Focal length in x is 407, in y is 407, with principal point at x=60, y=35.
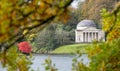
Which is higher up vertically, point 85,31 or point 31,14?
point 31,14

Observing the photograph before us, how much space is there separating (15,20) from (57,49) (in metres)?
32.0

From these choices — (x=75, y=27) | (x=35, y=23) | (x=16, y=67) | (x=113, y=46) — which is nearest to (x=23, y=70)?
(x=16, y=67)

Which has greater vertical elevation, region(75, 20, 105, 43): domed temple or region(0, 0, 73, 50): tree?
region(0, 0, 73, 50): tree

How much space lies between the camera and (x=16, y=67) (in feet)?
10.2

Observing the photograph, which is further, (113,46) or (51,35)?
(51,35)

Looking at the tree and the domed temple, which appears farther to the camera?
the domed temple

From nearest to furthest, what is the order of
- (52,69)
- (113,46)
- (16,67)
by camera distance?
(113,46)
(16,67)
(52,69)

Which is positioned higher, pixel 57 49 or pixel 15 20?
pixel 15 20

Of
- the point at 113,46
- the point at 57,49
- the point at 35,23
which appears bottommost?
the point at 57,49

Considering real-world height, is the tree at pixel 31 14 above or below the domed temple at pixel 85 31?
above

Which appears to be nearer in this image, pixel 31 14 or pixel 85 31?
pixel 31 14

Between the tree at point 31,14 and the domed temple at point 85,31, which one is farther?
the domed temple at point 85,31

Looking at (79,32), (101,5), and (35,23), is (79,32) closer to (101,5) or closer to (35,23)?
(101,5)

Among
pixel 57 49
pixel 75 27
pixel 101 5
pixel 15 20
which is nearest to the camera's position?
pixel 15 20
